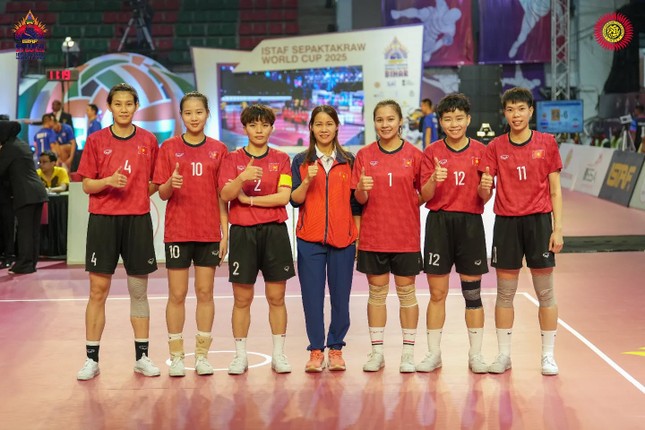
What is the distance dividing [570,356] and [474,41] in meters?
21.1

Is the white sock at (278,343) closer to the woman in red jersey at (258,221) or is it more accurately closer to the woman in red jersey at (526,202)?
the woman in red jersey at (258,221)

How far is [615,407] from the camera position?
17.9ft

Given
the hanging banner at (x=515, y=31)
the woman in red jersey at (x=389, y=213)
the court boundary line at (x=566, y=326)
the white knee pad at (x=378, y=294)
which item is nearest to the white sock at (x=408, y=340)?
the woman in red jersey at (x=389, y=213)

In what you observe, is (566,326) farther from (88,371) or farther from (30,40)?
(30,40)

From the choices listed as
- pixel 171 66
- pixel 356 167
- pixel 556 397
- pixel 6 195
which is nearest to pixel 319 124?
pixel 356 167

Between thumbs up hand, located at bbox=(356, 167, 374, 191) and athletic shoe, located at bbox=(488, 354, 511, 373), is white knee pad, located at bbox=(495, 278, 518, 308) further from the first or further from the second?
thumbs up hand, located at bbox=(356, 167, 374, 191)

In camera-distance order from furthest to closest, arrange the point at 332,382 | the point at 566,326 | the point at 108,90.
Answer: the point at 108,90 < the point at 566,326 < the point at 332,382

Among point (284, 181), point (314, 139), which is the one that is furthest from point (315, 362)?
point (314, 139)

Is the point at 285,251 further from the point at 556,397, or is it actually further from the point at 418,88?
the point at 418,88

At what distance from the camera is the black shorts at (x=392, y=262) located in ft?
20.3

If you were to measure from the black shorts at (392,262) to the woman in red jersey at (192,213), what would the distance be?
923 mm

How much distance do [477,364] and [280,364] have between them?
128 centimetres

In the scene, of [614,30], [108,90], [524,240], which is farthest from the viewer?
[614,30]

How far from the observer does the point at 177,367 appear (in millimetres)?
6203
